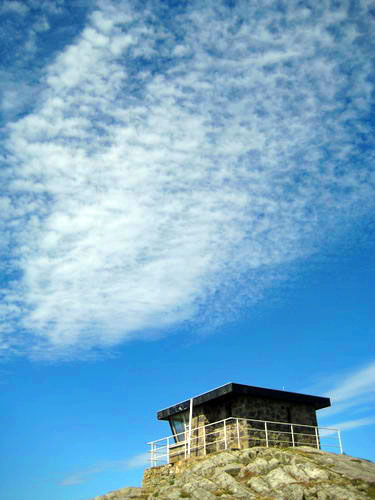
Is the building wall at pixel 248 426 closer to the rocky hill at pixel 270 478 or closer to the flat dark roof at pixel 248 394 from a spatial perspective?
the flat dark roof at pixel 248 394

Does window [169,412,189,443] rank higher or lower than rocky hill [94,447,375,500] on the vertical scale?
higher

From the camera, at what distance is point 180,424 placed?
30172 millimetres

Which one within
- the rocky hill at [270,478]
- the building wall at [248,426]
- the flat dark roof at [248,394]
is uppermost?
the flat dark roof at [248,394]

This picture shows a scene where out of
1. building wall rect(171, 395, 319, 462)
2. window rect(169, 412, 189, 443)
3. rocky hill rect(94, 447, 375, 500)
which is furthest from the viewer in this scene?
window rect(169, 412, 189, 443)

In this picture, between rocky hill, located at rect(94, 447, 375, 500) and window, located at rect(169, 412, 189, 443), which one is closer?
rocky hill, located at rect(94, 447, 375, 500)

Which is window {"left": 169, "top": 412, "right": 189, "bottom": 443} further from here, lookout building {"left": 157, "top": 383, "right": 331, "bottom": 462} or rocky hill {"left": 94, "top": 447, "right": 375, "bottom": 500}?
rocky hill {"left": 94, "top": 447, "right": 375, "bottom": 500}

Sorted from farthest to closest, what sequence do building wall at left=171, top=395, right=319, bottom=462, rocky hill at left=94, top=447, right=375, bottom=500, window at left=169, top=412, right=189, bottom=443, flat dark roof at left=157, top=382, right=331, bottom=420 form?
window at left=169, top=412, right=189, bottom=443, flat dark roof at left=157, top=382, right=331, bottom=420, building wall at left=171, top=395, right=319, bottom=462, rocky hill at left=94, top=447, right=375, bottom=500

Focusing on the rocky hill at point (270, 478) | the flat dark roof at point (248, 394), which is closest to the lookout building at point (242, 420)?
the flat dark roof at point (248, 394)

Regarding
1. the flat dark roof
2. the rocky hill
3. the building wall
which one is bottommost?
the rocky hill

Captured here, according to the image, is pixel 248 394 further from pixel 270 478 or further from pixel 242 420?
pixel 270 478

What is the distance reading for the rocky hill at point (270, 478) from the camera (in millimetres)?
18250

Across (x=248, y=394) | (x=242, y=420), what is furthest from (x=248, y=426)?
(x=248, y=394)

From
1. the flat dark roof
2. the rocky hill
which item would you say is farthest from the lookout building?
the rocky hill

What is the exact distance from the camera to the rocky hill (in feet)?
59.9
